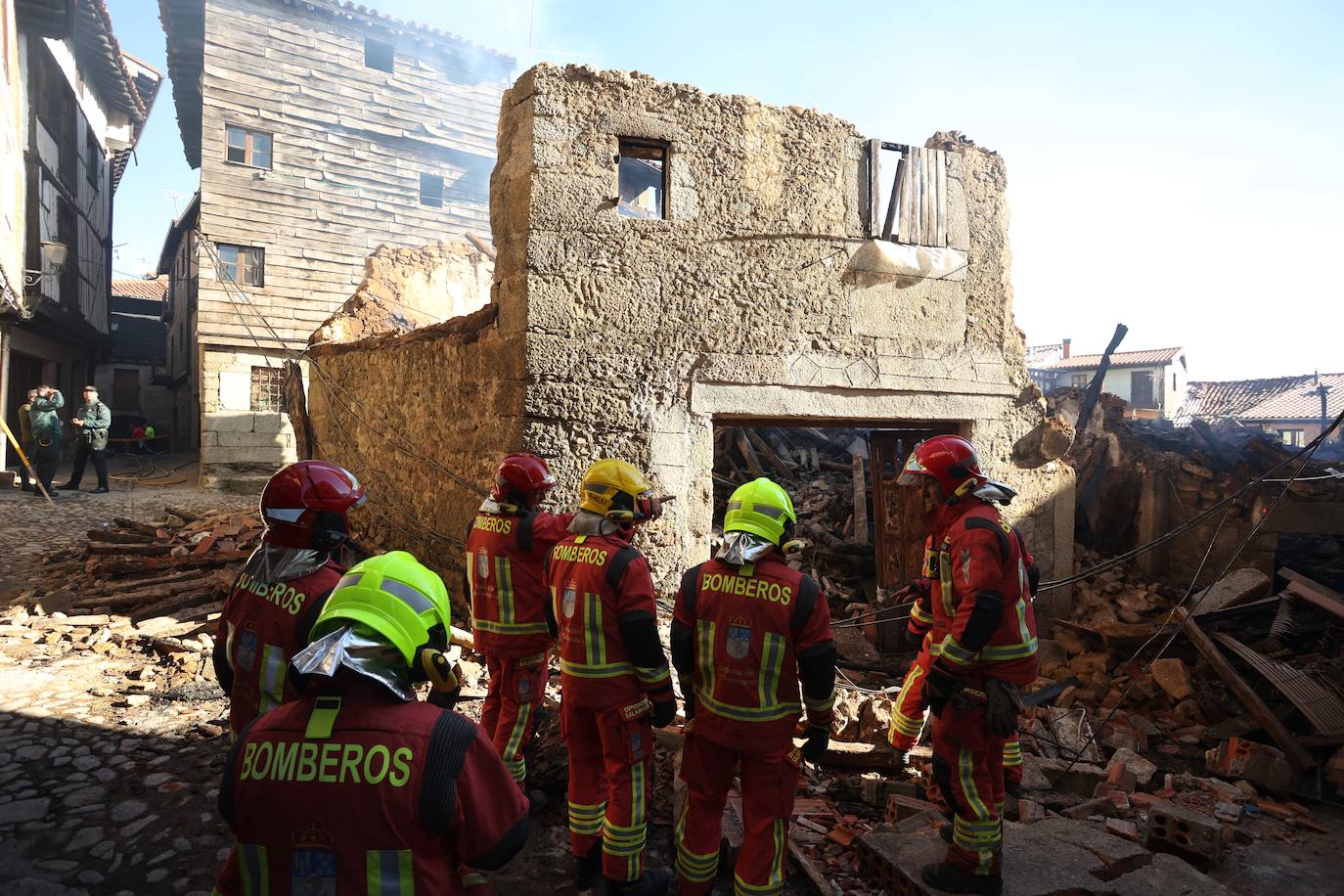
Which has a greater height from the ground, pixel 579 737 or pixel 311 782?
pixel 311 782

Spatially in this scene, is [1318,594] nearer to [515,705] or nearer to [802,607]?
[802,607]

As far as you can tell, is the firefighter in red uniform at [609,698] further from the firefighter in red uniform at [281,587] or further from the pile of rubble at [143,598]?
the pile of rubble at [143,598]

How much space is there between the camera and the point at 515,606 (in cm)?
396

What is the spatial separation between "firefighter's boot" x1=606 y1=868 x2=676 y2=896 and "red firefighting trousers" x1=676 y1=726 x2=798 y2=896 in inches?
9.0

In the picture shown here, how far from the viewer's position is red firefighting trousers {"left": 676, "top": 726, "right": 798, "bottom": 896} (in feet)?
9.53

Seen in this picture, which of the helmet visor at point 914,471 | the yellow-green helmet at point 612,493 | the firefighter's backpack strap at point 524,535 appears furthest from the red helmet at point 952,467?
the firefighter's backpack strap at point 524,535

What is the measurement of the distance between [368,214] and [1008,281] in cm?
1689

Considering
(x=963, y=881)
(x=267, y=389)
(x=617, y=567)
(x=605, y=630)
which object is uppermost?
(x=267, y=389)

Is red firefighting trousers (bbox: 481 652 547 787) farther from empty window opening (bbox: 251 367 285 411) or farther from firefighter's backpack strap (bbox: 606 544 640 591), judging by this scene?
empty window opening (bbox: 251 367 285 411)

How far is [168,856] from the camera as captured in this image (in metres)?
3.37

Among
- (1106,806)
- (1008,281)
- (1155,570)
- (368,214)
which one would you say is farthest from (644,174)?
(1106,806)

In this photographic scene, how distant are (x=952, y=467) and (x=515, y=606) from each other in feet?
8.01

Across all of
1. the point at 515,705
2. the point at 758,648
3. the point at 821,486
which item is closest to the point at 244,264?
the point at 821,486

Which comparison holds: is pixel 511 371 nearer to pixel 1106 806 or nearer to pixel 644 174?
pixel 1106 806
